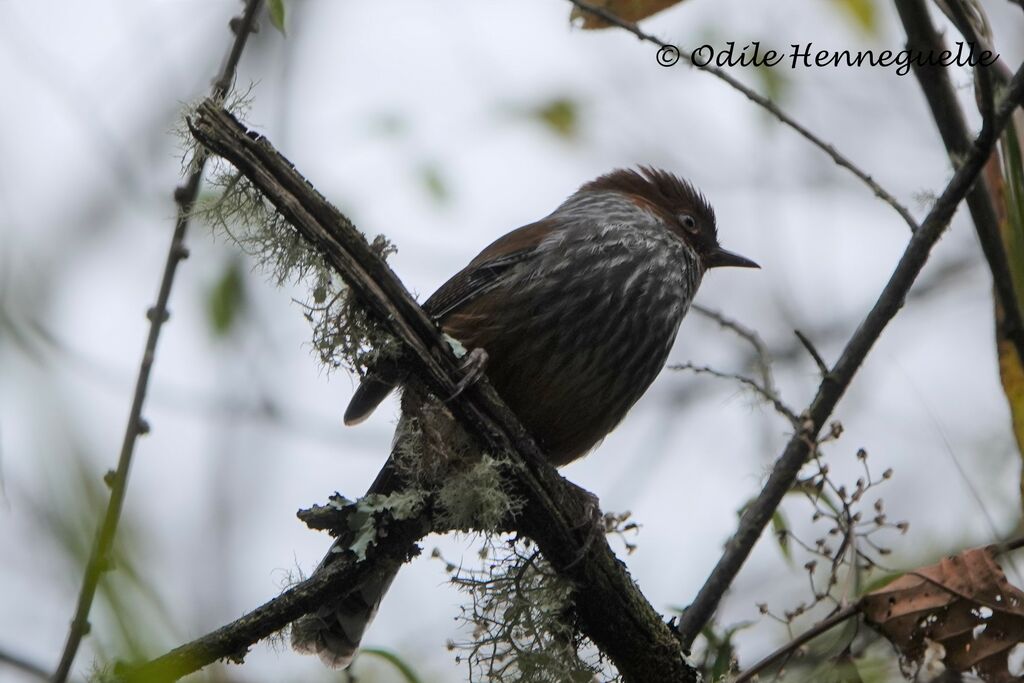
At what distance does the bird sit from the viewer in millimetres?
3899

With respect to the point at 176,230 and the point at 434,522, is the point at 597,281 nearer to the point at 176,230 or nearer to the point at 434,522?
the point at 434,522

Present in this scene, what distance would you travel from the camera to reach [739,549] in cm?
338

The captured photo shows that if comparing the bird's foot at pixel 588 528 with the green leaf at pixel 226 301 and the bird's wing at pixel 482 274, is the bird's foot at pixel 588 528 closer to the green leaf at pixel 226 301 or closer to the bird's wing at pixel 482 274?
the bird's wing at pixel 482 274

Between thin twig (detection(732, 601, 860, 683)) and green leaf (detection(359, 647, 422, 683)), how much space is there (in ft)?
3.05

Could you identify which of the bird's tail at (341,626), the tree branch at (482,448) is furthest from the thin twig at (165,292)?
the bird's tail at (341,626)

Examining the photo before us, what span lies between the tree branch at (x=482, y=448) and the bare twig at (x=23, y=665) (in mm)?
871

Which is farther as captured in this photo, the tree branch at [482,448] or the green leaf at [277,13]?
the green leaf at [277,13]

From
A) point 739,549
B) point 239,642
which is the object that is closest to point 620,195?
point 739,549

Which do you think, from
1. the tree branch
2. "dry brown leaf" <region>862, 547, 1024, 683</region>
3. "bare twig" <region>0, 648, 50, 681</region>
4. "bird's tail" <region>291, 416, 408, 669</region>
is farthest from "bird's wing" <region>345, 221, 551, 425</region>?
"bare twig" <region>0, 648, 50, 681</region>

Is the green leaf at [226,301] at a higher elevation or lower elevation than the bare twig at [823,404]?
higher

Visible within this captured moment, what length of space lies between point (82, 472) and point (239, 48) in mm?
2183

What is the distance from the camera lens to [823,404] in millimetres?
3375

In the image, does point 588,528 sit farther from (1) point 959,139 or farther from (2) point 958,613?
(1) point 959,139

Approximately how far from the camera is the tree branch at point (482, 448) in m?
2.78
